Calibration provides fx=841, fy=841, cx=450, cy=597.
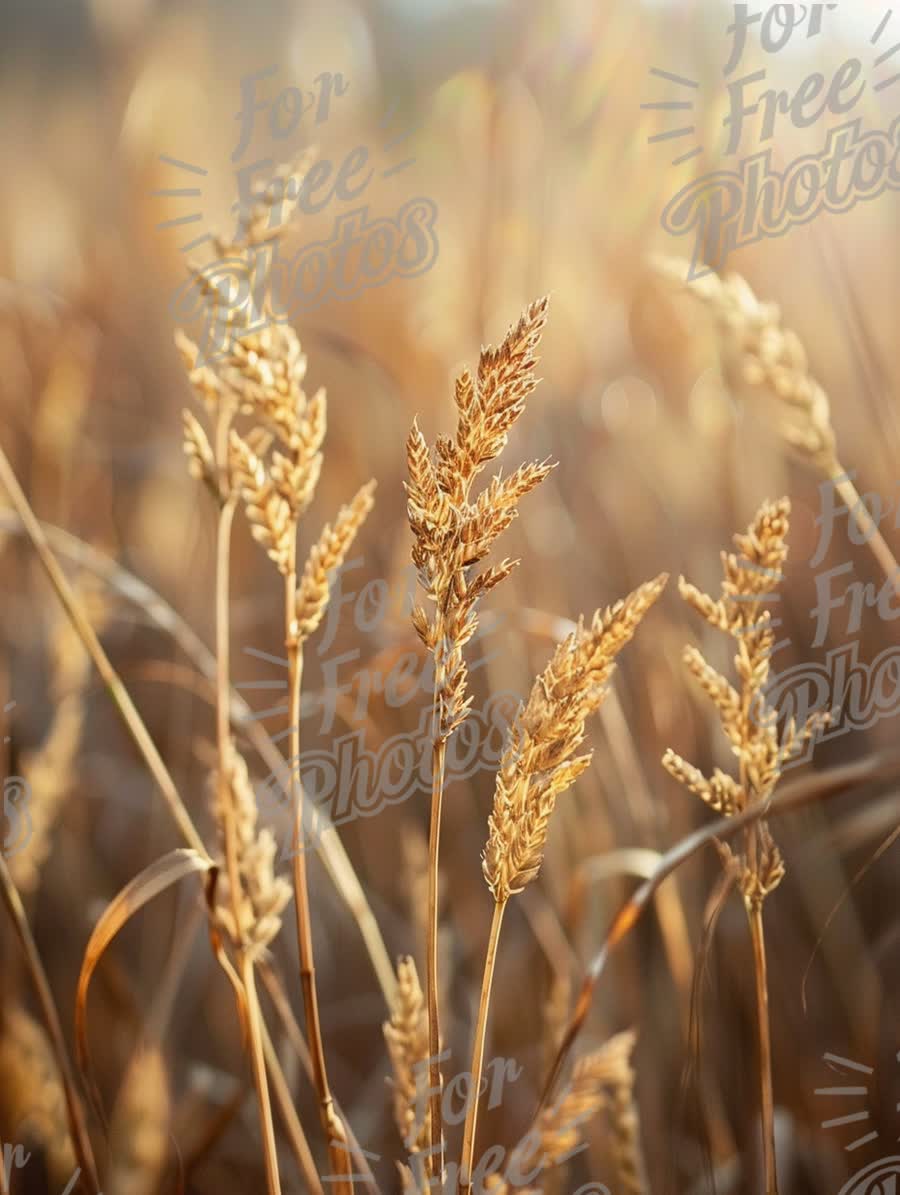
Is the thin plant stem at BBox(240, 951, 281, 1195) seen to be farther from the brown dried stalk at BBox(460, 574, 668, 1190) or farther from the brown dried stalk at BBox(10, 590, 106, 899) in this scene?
the brown dried stalk at BBox(10, 590, 106, 899)

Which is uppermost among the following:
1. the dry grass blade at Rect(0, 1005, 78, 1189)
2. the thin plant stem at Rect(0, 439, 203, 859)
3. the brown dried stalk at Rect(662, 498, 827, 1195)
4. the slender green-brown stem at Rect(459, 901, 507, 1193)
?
the thin plant stem at Rect(0, 439, 203, 859)

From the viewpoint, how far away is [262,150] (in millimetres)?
880

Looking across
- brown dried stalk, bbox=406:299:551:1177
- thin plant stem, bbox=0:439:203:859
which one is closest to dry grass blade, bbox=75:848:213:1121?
thin plant stem, bbox=0:439:203:859

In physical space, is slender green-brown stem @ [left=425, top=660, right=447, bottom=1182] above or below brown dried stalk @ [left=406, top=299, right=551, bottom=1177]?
below

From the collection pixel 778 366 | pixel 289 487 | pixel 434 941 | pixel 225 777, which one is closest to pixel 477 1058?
pixel 434 941

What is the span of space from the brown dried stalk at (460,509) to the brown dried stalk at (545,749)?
0.09 ft

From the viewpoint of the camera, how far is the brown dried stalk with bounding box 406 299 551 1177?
335 mm

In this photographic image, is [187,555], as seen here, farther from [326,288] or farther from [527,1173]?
[527,1173]

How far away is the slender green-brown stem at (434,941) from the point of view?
1.12 feet

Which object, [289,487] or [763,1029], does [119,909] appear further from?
[763,1029]

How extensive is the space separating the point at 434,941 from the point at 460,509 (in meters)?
0.19

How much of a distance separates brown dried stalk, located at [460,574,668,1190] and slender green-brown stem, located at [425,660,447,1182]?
0.07ft

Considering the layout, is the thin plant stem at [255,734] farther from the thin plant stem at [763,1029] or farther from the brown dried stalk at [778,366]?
the brown dried stalk at [778,366]

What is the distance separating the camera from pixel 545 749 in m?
0.35
